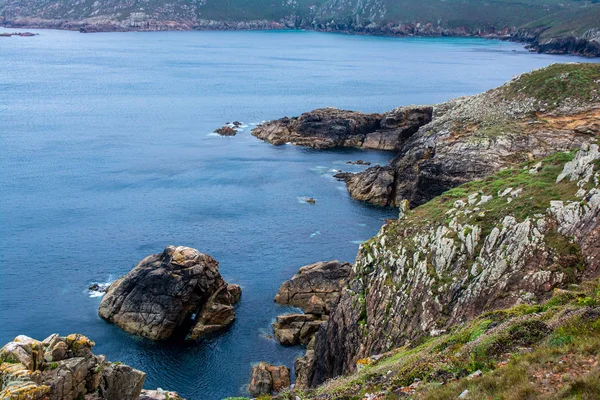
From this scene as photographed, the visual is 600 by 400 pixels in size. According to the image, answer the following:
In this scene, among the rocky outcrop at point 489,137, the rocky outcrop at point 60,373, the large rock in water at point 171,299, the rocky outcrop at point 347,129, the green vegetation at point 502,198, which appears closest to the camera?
the rocky outcrop at point 60,373

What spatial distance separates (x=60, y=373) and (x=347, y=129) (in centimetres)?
11361

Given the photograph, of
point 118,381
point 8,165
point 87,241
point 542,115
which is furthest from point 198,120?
point 118,381

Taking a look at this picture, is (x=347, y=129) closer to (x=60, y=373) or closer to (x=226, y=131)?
(x=226, y=131)

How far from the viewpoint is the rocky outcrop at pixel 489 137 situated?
86938mm

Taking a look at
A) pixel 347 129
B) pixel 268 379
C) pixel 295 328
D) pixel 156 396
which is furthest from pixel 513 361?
pixel 347 129

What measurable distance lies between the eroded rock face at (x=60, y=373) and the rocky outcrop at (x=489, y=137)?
64135 mm

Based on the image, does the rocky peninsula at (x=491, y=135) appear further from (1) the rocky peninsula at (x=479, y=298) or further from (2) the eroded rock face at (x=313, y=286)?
(1) the rocky peninsula at (x=479, y=298)

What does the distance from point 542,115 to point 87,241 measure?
2835 inches

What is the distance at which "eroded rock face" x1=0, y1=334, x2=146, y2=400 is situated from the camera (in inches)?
1228

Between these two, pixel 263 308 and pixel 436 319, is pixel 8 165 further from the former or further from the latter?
pixel 436 319

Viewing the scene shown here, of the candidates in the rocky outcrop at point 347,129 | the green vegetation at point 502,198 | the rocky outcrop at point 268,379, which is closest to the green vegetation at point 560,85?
the rocky outcrop at point 347,129

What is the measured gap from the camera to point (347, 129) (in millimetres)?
140625

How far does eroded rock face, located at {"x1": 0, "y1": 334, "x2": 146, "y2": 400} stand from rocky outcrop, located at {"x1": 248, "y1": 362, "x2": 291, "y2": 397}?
17.1 meters

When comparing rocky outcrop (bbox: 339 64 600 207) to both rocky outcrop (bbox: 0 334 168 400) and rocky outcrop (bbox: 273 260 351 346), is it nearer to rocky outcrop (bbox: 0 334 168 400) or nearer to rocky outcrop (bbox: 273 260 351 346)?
rocky outcrop (bbox: 273 260 351 346)
